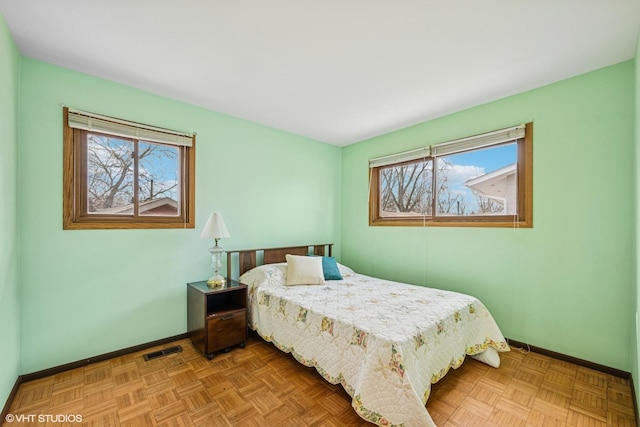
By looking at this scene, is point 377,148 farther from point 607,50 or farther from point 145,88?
point 145,88

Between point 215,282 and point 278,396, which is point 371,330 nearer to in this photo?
point 278,396

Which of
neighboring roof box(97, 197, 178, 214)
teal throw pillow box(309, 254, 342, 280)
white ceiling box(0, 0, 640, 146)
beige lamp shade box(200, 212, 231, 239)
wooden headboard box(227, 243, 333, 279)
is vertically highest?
white ceiling box(0, 0, 640, 146)

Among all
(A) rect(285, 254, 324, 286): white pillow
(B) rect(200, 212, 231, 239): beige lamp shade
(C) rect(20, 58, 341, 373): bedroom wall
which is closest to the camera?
(C) rect(20, 58, 341, 373): bedroom wall

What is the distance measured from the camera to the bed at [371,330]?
1.62 m

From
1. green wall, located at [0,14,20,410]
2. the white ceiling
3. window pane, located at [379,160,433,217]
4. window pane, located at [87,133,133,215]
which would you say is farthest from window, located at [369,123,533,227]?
green wall, located at [0,14,20,410]

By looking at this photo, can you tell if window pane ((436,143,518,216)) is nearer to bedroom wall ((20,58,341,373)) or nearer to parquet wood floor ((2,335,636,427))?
parquet wood floor ((2,335,636,427))

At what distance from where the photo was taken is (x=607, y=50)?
6.69 feet

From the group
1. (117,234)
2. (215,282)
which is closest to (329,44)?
(215,282)

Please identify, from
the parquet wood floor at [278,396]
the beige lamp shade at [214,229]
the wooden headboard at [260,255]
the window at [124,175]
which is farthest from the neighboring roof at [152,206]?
the parquet wood floor at [278,396]

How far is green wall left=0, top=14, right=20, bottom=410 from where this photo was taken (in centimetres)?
173

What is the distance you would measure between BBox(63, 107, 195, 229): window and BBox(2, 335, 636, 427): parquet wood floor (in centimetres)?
127

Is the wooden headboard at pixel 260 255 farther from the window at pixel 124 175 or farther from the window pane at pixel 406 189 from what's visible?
the window pane at pixel 406 189

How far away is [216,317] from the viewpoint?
2.54 metres

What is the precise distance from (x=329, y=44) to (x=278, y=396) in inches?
99.7
